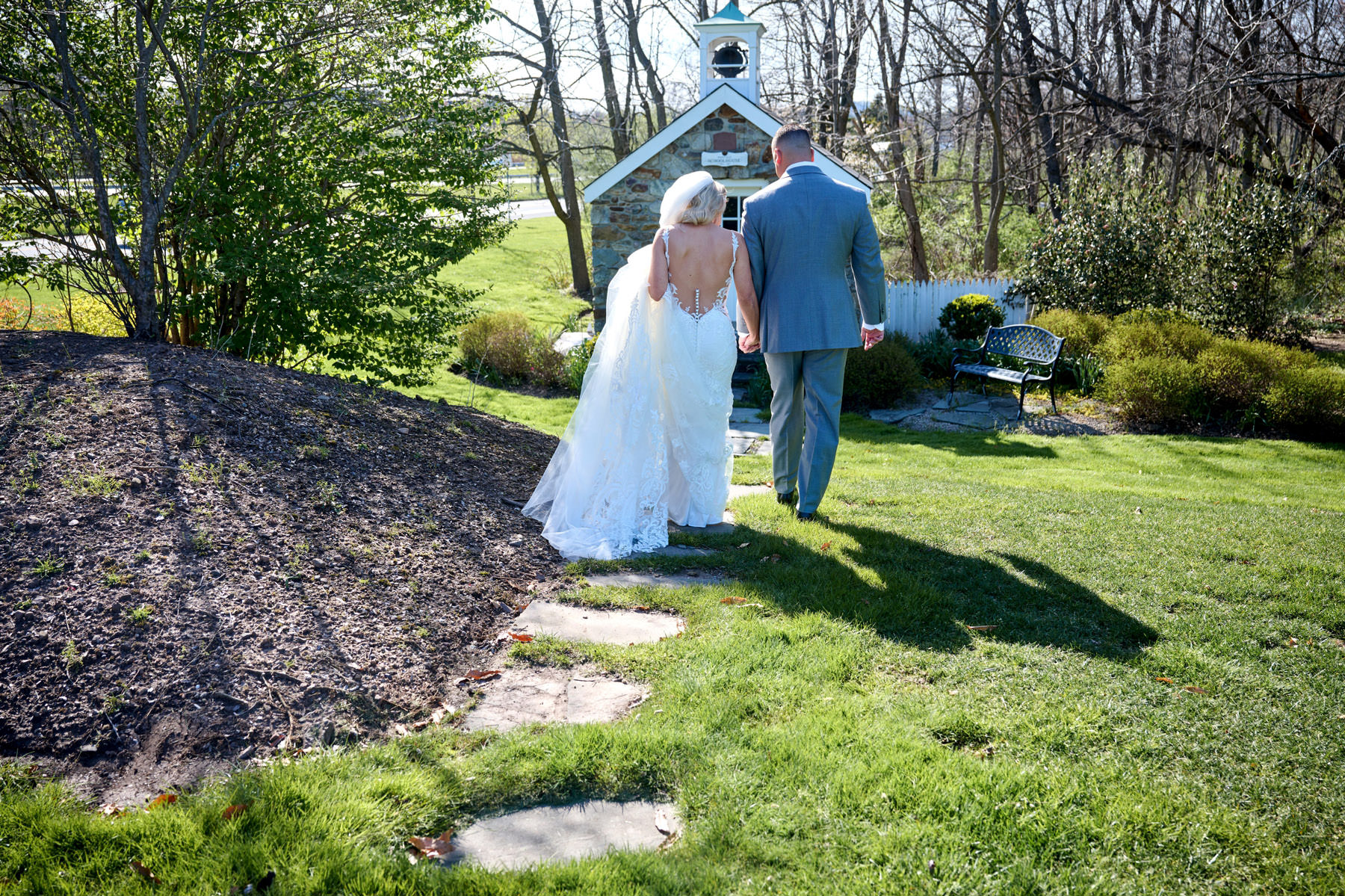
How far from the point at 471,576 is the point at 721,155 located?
29.4 feet

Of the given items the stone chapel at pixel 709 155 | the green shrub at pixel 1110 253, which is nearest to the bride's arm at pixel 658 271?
the stone chapel at pixel 709 155

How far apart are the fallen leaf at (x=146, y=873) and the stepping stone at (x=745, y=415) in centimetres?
767

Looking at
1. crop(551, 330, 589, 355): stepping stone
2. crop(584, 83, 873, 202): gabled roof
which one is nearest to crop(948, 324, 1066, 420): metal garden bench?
crop(584, 83, 873, 202): gabled roof

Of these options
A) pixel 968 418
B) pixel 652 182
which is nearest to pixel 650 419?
pixel 968 418

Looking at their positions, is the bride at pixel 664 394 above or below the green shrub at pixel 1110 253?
below

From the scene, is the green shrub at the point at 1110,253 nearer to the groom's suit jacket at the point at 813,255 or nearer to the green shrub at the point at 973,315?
the green shrub at the point at 973,315

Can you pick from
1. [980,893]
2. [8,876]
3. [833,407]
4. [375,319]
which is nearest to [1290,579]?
[833,407]

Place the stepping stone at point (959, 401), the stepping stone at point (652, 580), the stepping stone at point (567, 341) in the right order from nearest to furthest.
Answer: the stepping stone at point (652, 580) < the stepping stone at point (959, 401) < the stepping stone at point (567, 341)

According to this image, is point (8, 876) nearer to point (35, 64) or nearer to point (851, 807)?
point (851, 807)

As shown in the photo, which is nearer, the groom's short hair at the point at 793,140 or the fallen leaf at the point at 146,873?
the fallen leaf at the point at 146,873

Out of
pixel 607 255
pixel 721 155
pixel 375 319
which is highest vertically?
pixel 721 155

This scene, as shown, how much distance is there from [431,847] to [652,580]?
212 centimetres

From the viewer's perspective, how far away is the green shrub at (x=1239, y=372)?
9344mm

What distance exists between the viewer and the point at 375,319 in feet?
23.5
